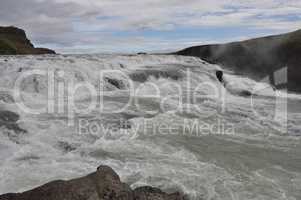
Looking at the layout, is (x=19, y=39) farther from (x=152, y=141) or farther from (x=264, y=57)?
(x=152, y=141)

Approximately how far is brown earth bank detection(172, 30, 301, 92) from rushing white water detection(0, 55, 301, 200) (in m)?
10.7

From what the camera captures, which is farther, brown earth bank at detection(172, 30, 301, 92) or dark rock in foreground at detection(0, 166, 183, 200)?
brown earth bank at detection(172, 30, 301, 92)

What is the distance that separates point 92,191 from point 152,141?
201 inches

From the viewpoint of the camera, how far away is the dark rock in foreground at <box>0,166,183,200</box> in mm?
5434

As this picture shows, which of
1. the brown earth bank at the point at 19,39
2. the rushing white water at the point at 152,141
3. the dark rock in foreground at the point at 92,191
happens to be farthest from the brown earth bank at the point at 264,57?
the brown earth bank at the point at 19,39

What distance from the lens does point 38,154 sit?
29.9 ft

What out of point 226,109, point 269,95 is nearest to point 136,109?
point 226,109

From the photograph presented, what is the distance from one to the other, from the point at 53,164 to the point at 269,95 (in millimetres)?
18348

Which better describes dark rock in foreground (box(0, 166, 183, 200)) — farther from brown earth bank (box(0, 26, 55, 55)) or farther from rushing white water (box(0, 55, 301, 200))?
brown earth bank (box(0, 26, 55, 55))

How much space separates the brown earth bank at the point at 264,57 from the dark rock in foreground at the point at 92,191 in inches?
914

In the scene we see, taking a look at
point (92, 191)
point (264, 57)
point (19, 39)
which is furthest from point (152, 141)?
point (19, 39)

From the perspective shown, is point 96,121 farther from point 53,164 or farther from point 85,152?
point 53,164

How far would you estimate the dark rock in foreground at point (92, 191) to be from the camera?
5.43m

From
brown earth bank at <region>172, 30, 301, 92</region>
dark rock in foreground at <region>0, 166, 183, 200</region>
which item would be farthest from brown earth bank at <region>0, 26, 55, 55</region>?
dark rock in foreground at <region>0, 166, 183, 200</region>
